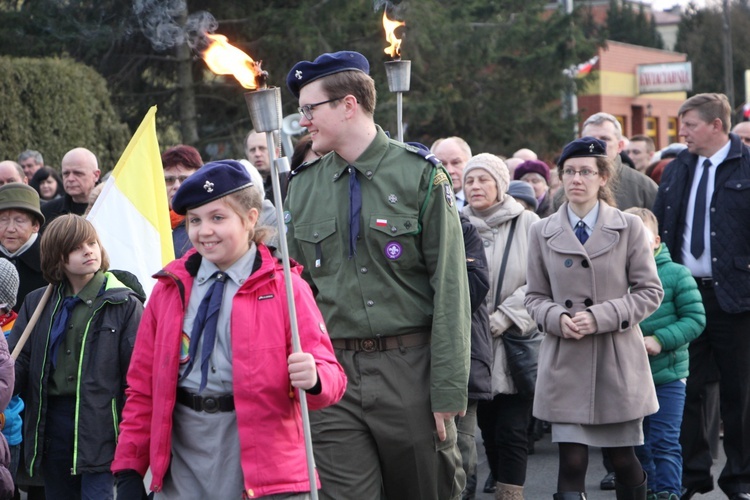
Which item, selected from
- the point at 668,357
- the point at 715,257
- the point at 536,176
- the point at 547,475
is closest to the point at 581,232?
the point at 668,357

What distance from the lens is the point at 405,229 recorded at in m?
4.73

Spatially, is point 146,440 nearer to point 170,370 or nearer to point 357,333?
point 170,370

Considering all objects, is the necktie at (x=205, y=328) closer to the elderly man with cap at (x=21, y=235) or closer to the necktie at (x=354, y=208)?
the necktie at (x=354, y=208)

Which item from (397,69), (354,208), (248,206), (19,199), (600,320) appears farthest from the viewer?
(19,199)

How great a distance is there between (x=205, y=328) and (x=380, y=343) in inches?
32.4

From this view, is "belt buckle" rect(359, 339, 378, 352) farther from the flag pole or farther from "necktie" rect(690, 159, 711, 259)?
"necktie" rect(690, 159, 711, 259)

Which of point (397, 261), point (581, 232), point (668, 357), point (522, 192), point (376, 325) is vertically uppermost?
point (397, 261)

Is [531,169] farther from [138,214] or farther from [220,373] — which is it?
[220,373]

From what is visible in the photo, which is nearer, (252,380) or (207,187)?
(252,380)

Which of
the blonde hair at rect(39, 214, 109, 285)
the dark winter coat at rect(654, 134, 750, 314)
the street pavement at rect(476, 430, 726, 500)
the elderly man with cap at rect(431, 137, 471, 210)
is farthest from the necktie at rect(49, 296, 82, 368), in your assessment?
the dark winter coat at rect(654, 134, 750, 314)

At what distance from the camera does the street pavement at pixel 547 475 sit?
8.05 metres

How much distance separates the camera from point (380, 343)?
473 cm

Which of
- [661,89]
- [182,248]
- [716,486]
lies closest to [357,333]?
[182,248]

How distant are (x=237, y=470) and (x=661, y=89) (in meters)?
42.3
